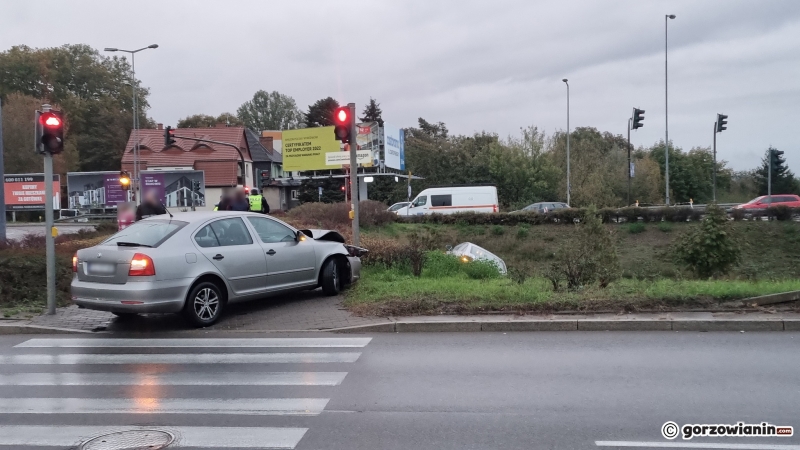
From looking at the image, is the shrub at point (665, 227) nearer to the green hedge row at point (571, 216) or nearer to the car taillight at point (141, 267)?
the green hedge row at point (571, 216)

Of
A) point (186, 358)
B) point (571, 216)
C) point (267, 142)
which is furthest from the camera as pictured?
point (267, 142)

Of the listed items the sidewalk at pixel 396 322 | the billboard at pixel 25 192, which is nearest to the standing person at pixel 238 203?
the sidewalk at pixel 396 322

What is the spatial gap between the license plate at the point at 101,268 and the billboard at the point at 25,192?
125 ft

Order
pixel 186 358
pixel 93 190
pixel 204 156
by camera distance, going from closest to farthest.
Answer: pixel 186 358 → pixel 93 190 → pixel 204 156

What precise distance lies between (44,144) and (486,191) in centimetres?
3304

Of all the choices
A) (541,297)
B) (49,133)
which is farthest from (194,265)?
(541,297)

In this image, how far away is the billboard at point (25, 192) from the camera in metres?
43.0

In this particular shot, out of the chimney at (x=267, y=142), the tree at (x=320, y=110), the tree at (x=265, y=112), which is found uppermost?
the tree at (x=265, y=112)

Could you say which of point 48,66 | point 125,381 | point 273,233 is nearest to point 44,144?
point 273,233

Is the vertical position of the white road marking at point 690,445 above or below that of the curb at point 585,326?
below

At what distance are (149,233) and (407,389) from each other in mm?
5069

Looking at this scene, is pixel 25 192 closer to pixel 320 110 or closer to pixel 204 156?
pixel 204 156

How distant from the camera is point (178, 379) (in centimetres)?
695

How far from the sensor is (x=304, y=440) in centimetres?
513
